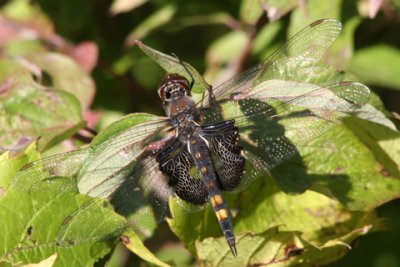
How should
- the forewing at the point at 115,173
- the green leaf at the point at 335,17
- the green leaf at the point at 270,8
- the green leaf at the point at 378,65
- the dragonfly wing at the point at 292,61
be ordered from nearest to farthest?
the forewing at the point at 115,173, the dragonfly wing at the point at 292,61, the green leaf at the point at 270,8, the green leaf at the point at 335,17, the green leaf at the point at 378,65

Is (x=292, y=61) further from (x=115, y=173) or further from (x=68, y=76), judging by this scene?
(x=68, y=76)

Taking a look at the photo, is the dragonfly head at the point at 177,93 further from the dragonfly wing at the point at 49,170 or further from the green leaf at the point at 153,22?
the green leaf at the point at 153,22

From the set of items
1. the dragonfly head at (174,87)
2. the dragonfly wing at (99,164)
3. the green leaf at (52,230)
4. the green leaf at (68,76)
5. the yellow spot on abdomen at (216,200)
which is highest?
the green leaf at (68,76)

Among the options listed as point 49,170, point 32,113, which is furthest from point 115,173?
point 32,113

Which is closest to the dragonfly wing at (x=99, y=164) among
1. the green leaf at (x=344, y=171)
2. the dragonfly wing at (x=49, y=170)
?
the dragonfly wing at (x=49, y=170)

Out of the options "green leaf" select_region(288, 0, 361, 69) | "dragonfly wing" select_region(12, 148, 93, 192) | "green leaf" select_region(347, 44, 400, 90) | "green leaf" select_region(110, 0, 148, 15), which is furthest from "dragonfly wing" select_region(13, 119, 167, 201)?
"green leaf" select_region(347, 44, 400, 90)

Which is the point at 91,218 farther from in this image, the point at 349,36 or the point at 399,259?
the point at 399,259

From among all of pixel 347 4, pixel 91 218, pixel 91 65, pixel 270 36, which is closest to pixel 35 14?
pixel 91 65
